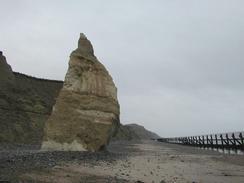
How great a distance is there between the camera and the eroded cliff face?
124 ft

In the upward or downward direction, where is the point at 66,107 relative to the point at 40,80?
downward

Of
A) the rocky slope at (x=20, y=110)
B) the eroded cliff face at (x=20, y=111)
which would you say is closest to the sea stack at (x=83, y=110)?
the rocky slope at (x=20, y=110)

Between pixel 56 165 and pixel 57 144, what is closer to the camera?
pixel 56 165

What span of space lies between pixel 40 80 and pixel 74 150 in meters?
48.3

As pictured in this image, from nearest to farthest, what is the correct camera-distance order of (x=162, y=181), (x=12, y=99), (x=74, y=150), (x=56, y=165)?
(x=162, y=181) < (x=56, y=165) < (x=74, y=150) < (x=12, y=99)

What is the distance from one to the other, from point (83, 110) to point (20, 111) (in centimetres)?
2510

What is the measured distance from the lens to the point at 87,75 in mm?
23156

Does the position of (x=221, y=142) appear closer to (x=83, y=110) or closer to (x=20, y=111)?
(x=20, y=111)

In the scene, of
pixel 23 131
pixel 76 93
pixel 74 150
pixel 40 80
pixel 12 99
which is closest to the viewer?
pixel 74 150

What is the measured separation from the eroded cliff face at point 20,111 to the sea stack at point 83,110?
1415 centimetres

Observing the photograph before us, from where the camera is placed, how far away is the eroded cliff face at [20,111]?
37.9 metres

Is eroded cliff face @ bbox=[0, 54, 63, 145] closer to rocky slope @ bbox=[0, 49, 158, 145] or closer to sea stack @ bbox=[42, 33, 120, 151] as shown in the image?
rocky slope @ bbox=[0, 49, 158, 145]

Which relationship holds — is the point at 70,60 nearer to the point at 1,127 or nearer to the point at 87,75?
the point at 87,75

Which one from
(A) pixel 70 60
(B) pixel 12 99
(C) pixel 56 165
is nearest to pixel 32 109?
(B) pixel 12 99
